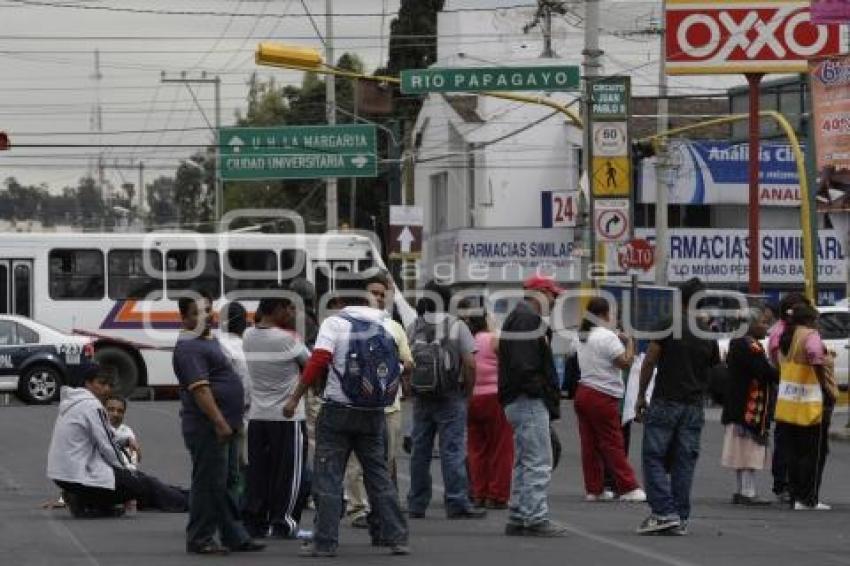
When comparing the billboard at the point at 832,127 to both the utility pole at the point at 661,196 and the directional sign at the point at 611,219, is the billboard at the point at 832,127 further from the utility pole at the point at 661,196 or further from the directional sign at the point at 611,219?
the utility pole at the point at 661,196

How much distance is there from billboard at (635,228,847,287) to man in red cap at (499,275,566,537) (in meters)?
39.4

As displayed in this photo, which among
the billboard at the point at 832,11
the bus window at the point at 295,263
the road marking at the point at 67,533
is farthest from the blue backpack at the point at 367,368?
the bus window at the point at 295,263

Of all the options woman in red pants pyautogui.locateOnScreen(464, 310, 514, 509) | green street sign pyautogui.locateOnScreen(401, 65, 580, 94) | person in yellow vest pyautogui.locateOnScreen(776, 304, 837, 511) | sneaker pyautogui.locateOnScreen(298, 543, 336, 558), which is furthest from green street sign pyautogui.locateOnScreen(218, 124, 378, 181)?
sneaker pyautogui.locateOnScreen(298, 543, 336, 558)

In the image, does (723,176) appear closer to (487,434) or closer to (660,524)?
(487,434)

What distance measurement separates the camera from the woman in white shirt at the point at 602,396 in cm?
1650

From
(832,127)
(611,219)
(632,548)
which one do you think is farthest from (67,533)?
(611,219)

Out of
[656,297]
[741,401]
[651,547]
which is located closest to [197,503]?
[651,547]

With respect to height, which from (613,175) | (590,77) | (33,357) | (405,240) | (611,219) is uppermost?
(590,77)

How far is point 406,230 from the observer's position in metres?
43.2

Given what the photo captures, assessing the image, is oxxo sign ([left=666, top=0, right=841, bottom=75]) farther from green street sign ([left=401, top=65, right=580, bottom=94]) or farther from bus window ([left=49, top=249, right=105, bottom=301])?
bus window ([left=49, top=249, right=105, bottom=301])

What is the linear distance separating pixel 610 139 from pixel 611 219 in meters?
1.29

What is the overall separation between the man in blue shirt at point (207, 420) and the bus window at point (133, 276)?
971 inches

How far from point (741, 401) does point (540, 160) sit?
4029cm

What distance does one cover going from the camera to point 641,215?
5541 centimetres
